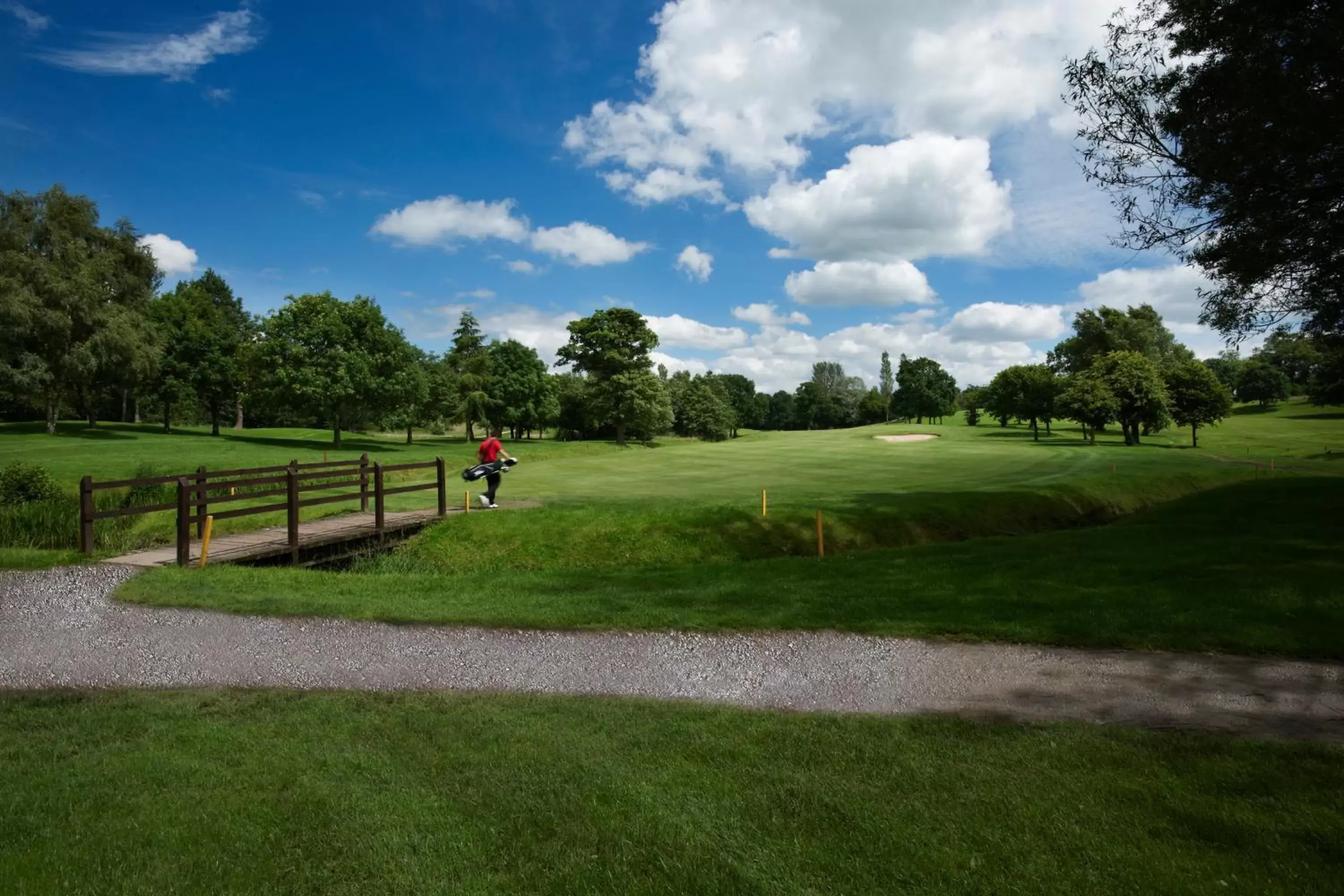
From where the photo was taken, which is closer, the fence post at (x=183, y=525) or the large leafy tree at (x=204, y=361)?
the fence post at (x=183, y=525)

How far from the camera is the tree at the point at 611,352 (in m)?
65.3

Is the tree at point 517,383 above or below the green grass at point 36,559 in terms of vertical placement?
above

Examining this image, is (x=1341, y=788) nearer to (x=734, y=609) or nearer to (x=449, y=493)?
(x=734, y=609)

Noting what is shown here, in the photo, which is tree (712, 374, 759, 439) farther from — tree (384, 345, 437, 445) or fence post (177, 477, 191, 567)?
fence post (177, 477, 191, 567)

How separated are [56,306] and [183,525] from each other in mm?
46289

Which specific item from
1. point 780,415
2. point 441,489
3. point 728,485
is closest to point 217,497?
point 441,489

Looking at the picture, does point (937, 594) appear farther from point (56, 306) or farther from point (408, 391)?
point (56, 306)

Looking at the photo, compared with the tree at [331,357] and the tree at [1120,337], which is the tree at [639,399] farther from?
the tree at [1120,337]

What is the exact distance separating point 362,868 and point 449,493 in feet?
74.4

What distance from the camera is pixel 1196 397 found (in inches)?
2349

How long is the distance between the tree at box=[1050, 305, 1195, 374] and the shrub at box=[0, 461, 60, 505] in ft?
284

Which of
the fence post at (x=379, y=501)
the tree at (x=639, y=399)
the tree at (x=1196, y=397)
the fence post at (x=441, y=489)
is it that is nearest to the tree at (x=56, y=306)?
the tree at (x=639, y=399)

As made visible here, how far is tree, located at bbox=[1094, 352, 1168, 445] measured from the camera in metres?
58.0

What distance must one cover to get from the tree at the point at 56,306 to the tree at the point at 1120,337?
88605 millimetres
